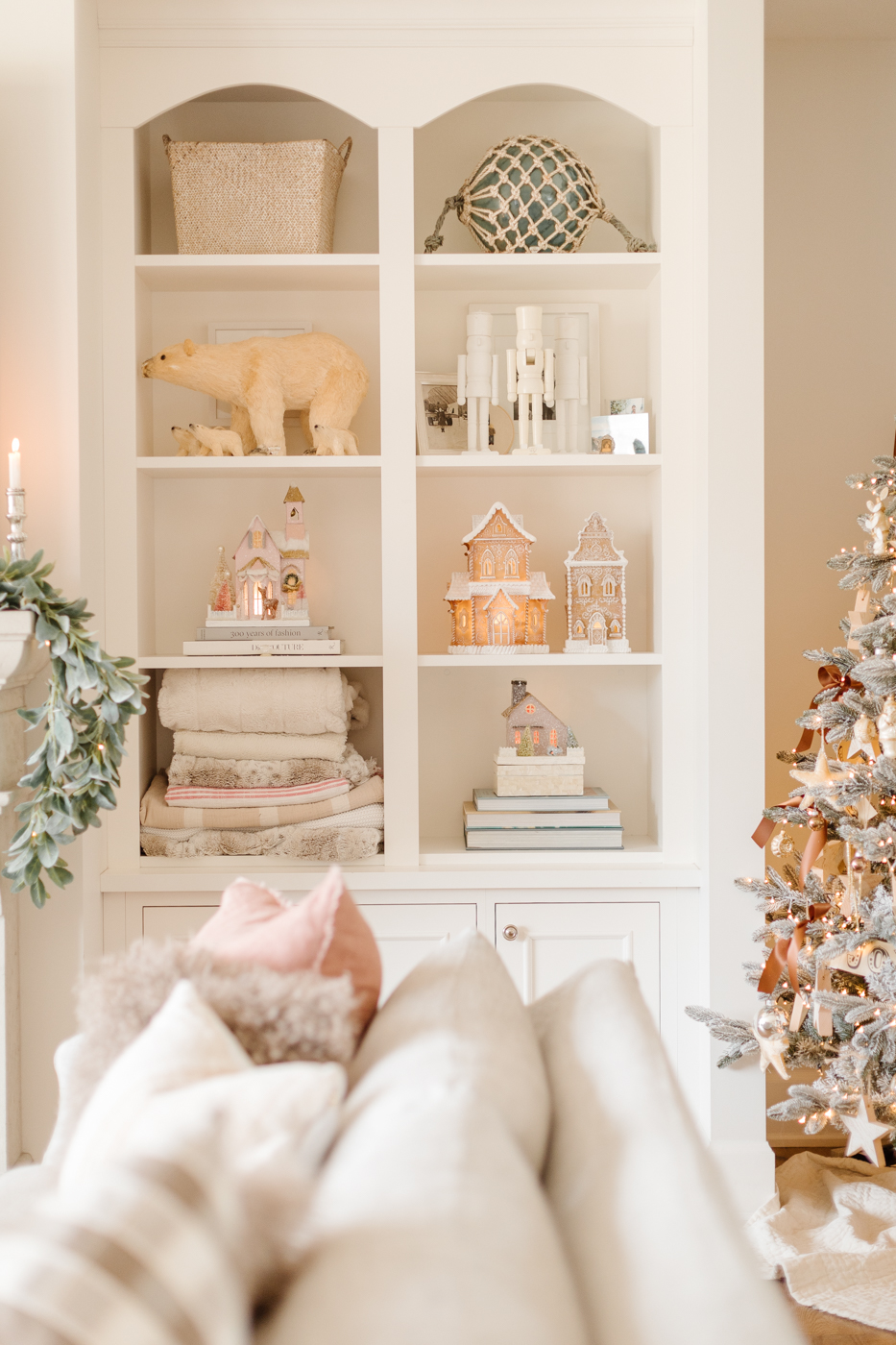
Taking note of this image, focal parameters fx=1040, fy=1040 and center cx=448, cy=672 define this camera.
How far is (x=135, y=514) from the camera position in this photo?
2.35m

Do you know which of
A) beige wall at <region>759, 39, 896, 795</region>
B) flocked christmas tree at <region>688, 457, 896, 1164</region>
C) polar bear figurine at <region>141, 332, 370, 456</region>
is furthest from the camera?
beige wall at <region>759, 39, 896, 795</region>

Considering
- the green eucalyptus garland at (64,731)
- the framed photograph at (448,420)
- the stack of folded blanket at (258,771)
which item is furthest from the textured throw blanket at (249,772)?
the framed photograph at (448,420)

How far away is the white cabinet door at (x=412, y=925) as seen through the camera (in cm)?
229

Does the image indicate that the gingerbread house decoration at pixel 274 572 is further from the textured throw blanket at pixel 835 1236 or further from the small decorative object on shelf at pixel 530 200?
the textured throw blanket at pixel 835 1236

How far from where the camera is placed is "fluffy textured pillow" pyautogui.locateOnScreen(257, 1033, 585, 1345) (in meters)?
0.62

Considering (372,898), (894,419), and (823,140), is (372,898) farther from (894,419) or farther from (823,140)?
(823,140)

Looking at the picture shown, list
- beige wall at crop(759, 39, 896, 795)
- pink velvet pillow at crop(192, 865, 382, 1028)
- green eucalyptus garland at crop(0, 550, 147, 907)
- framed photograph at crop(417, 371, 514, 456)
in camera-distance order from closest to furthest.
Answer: pink velvet pillow at crop(192, 865, 382, 1028)
green eucalyptus garland at crop(0, 550, 147, 907)
framed photograph at crop(417, 371, 514, 456)
beige wall at crop(759, 39, 896, 795)

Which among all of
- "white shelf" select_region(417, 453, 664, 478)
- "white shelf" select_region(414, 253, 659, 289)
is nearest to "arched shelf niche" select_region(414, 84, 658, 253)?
"white shelf" select_region(414, 253, 659, 289)

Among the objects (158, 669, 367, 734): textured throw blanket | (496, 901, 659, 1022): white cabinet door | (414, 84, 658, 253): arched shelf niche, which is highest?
(414, 84, 658, 253): arched shelf niche

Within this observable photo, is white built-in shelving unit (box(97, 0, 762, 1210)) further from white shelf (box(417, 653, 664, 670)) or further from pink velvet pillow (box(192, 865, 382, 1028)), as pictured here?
pink velvet pillow (box(192, 865, 382, 1028))

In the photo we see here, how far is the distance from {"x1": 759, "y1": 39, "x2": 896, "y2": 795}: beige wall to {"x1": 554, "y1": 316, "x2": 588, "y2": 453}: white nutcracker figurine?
21.3 inches

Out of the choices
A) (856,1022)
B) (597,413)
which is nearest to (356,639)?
(597,413)

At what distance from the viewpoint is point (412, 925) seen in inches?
90.8

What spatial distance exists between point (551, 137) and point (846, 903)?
1.95 m
